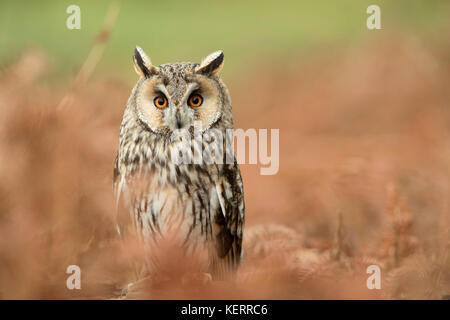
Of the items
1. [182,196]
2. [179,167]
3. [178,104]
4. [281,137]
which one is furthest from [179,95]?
[281,137]

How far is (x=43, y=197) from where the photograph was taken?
798mm

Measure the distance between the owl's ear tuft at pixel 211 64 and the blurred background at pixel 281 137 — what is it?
11.9 inches

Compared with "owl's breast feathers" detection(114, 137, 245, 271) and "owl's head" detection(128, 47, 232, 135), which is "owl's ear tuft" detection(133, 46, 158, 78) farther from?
"owl's breast feathers" detection(114, 137, 245, 271)

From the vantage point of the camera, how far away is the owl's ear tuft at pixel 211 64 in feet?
5.60

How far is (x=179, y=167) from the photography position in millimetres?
1773

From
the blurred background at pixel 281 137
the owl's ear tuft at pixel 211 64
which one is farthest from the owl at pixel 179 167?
the blurred background at pixel 281 137

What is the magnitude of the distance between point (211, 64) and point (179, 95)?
19 cm

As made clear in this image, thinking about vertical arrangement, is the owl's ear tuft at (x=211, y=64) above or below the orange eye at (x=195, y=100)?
above

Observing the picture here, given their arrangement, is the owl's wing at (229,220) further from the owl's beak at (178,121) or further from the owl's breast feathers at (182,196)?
the owl's beak at (178,121)

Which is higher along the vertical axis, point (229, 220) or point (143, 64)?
point (143, 64)

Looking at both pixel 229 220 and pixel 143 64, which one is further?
pixel 229 220

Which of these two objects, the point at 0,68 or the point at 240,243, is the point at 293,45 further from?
the point at 0,68

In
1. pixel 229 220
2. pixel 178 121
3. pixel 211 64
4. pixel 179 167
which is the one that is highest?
pixel 211 64

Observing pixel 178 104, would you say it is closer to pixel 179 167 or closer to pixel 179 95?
pixel 179 95
